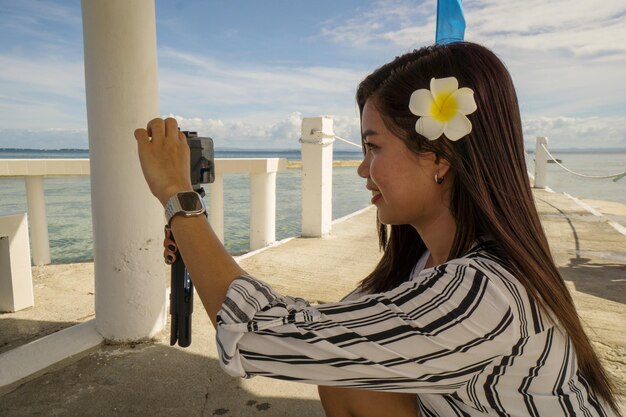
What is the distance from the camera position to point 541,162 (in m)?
12.1

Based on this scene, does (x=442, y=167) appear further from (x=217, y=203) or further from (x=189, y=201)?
(x=217, y=203)

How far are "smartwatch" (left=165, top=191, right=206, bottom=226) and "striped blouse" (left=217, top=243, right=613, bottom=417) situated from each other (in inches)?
7.8

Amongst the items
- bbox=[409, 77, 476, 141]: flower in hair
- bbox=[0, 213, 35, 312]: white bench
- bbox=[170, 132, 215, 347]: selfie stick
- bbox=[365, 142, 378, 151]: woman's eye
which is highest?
bbox=[409, 77, 476, 141]: flower in hair

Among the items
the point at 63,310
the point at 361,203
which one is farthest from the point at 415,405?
the point at 361,203

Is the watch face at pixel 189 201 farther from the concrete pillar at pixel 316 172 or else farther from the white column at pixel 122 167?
the concrete pillar at pixel 316 172

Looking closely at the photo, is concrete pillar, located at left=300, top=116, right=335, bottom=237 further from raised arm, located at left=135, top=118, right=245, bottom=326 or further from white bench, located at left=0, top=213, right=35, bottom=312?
raised arm, located at left=135, top=118, right=245, bottom=326

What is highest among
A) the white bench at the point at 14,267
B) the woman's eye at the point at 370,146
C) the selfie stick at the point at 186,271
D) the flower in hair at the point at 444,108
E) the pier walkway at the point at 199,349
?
the flower in hair at the point at 444,108

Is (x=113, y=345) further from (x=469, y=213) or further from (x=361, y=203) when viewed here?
(x=361, y=203)

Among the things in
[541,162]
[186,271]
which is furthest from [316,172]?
[541,162]

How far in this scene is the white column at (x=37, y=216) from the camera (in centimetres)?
457

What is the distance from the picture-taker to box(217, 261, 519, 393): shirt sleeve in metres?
0.86

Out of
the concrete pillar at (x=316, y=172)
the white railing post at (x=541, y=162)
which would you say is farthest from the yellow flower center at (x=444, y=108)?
the white railing post at (x=541, y=162)

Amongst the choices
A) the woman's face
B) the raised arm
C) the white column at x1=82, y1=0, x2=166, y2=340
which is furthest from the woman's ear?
the white column at x1=82, y1=0, x2=166, y2=340

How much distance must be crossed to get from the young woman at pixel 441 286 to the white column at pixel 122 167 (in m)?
1.55
